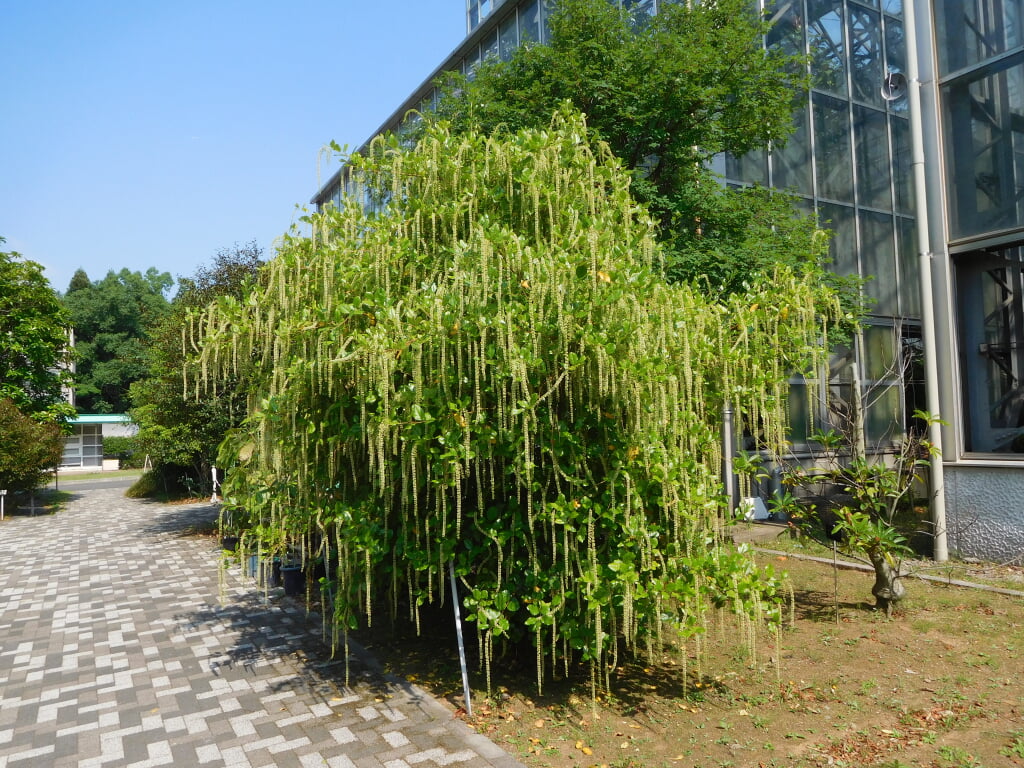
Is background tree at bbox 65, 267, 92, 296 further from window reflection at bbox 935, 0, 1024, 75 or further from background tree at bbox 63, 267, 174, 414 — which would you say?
window reflection at bbox 935, 0, 1024, 75

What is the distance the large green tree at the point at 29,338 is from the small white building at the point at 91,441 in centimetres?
1824

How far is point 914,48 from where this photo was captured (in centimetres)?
941

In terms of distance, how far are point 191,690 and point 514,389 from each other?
402 centimetres

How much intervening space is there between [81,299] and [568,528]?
192 ft

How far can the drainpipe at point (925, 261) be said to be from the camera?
8.80 meters

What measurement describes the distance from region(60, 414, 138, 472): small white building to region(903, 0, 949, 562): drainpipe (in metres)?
40.9

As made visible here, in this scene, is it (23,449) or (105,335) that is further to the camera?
(105,335)

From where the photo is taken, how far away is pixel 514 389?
12.8 feet

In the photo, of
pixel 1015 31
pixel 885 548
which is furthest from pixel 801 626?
pixel 1015 31

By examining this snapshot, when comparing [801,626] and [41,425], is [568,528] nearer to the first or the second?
[801,626]

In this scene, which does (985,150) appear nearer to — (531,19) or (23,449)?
(531,19)

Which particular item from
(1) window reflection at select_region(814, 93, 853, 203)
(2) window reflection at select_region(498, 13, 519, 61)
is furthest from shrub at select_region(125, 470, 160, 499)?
(1) window reflection at select_region(814, 93, 853, 203)

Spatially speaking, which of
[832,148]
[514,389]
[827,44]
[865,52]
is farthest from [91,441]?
[514,389]

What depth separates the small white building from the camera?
40.1 m
